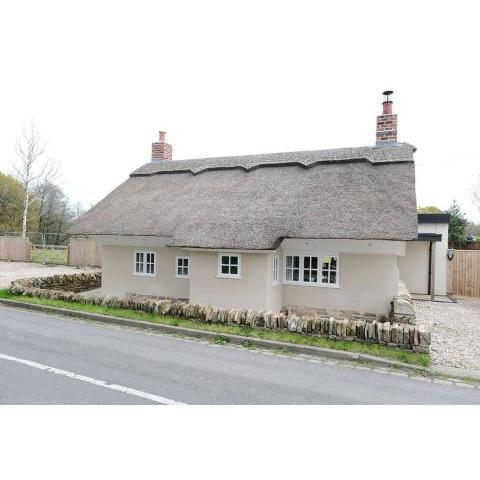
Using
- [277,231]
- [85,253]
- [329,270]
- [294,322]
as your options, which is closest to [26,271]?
[85,253]

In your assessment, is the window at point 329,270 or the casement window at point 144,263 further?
the casement window at point 144,263

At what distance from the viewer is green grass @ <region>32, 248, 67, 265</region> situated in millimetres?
27156

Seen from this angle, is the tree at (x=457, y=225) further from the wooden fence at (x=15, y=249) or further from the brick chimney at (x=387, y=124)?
the wooden fence at (x=15, y=249)

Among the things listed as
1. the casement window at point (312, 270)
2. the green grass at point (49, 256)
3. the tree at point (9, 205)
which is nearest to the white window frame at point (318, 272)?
the casement window at point (312, 270)

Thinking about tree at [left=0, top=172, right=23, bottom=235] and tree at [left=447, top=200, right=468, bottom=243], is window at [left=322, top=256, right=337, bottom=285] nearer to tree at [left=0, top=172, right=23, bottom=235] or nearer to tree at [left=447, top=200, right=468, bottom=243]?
tree at [left=447, top=200, right=468, bottom=243]

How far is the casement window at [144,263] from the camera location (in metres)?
13.1

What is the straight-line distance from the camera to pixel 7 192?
39375mm

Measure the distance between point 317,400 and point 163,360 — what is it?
313 centimetres

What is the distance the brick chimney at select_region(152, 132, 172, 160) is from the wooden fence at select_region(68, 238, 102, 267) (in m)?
11.7

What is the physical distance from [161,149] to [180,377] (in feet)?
46.4

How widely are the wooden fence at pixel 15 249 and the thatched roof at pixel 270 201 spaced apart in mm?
18117

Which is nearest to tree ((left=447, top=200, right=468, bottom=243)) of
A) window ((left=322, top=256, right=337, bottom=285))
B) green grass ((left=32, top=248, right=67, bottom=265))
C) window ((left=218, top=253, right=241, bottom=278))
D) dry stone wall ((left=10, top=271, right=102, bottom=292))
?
window ((left=322, top=256, right=337, bottom=285))

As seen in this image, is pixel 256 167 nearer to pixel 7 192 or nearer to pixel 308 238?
pixel 308 238

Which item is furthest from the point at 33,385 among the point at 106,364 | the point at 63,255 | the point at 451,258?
the point at 63,255
